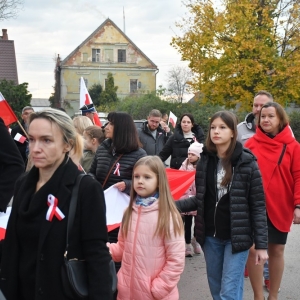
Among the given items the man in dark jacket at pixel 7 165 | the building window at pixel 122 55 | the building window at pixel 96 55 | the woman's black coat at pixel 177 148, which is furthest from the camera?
the building window at pixel 122 55

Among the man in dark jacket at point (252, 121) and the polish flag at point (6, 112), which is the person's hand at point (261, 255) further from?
the polish flag at point (6, 112)

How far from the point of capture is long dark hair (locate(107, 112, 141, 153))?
5.08 meters

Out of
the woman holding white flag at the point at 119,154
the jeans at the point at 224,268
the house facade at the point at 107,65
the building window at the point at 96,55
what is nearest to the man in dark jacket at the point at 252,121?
the woman holding white flag at the point at 119,154

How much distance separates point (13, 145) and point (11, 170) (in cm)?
21

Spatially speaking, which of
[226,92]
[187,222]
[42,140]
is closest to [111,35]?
[226,92]

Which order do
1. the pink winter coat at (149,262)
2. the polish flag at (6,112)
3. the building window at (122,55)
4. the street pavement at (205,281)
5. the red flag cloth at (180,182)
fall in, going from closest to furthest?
the pink winter coat at (149,262) < the street pavement at (205,281) < the red flag cloth at (180,182) < the polish flag at (6,112) < the building window at (122,55)

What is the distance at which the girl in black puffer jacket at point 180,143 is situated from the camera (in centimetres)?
805

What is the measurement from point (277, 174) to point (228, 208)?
98cm

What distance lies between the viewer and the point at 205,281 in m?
6.24

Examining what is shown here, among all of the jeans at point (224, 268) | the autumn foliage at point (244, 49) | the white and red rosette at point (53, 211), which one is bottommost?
the jeans at point (224, 268)

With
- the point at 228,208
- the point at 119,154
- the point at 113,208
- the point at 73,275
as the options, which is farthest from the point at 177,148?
the point at 73,275

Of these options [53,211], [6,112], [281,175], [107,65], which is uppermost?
[107,65]

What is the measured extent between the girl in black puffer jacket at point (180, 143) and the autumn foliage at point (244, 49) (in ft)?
54.8

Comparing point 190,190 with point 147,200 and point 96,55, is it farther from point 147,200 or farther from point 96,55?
point 96,55
